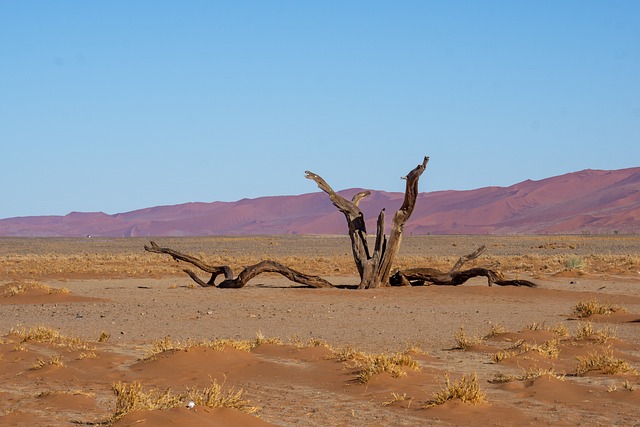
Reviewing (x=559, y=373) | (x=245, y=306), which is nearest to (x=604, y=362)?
(x=559, y=373)

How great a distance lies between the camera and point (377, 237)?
2616 centimetres

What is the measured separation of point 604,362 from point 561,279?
20.2m

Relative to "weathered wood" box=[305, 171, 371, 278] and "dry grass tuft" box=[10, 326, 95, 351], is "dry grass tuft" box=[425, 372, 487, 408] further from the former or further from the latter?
"weathered wood" box=[305, 171, 371, 278]

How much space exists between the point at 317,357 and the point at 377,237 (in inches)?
497

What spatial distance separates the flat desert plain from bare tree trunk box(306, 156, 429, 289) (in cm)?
75

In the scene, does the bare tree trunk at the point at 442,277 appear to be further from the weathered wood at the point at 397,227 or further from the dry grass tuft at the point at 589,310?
the dry grass tuft at the point at 589,310

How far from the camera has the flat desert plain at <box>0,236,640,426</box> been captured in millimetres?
9891

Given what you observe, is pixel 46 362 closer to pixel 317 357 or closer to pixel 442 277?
pixel 317 357

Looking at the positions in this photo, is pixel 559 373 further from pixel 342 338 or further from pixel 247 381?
pixel 342 338

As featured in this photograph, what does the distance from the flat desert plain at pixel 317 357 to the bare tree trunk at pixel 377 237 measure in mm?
751

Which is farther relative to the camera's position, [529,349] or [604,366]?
[529,349]

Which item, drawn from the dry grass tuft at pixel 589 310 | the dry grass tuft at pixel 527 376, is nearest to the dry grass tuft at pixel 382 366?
the dry grass tuft at pixel 527 376

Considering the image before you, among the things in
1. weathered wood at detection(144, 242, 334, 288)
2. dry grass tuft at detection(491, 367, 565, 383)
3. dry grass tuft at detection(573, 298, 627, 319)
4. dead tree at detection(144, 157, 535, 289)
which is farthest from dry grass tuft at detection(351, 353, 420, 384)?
weathered wood at detection(144, 242, 334, 288)

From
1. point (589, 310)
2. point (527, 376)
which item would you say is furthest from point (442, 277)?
point (527, 376)
